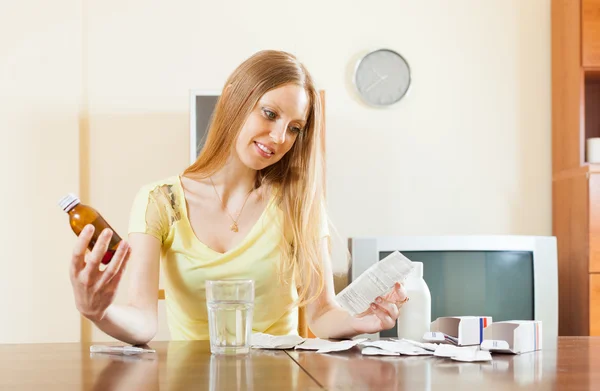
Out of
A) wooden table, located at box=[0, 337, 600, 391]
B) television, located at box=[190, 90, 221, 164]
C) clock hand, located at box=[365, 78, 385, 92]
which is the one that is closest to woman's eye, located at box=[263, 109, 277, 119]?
wooden table, located at box=[0, 337, 600, 391]

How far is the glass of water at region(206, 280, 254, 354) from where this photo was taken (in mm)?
1139

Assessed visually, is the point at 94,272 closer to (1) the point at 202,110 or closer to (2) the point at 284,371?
(2) the point at 284,371

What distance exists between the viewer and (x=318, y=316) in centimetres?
162

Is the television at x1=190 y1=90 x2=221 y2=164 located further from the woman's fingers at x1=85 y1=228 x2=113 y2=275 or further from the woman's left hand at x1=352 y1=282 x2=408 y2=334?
the woman's fingers at x1=85 y1=228 x2=113 y2=275

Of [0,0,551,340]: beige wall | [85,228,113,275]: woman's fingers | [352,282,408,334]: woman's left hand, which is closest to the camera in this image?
[85,228,113,275]: woman's fingers

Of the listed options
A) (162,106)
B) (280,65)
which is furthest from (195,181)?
(162,106)

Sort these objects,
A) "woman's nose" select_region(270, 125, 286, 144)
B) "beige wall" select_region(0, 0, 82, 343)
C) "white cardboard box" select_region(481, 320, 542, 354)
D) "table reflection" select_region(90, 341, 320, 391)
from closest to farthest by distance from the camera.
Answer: "table reflection" select_region(90, 341, 320, 391) < "white cardboard box" select_region(481, 320, 542, 354) < "woman's nose" select_region(270, 125, 286, 144) < "beige wall" select_region(0, 0, 82, 343)

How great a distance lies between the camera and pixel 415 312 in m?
1.34

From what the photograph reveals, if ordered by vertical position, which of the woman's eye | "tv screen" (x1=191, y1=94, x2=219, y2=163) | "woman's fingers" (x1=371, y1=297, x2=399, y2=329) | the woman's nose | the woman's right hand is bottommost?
"woman's fingers" (x1=371, y1=297, x2=399, y2=329)

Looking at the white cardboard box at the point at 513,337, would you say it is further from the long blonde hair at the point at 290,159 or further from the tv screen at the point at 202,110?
the tv screen at the point at 202,110

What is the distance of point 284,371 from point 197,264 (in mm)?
680

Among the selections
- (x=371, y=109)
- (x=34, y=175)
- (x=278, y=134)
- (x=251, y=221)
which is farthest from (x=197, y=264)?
(x=371, y=109)

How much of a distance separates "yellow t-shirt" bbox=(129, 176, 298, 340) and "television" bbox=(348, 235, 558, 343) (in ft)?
3.54

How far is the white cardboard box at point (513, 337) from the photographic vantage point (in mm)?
1190
